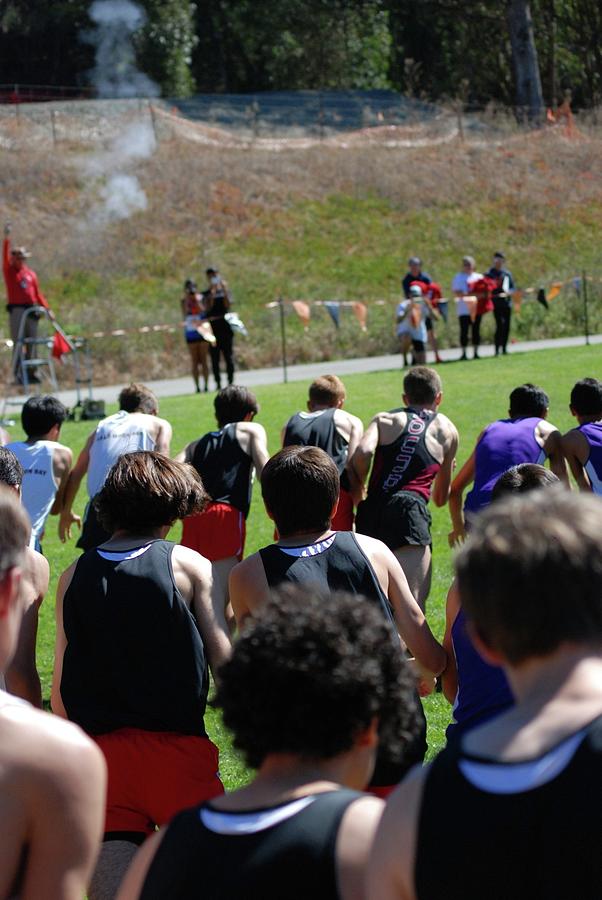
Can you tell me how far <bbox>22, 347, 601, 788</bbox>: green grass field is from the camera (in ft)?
27.8

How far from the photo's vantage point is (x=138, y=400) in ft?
25.3

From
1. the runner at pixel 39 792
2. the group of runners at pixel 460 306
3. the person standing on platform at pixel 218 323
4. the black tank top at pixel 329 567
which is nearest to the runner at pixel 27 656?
the black tank top at pixel 329 567

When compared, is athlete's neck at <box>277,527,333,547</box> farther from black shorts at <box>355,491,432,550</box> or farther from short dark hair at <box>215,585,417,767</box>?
black shorts at <box>355,491,432,550</box>

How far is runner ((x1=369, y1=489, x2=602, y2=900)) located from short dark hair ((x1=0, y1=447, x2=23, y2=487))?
12.2 ft

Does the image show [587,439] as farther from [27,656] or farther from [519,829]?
[519,829]

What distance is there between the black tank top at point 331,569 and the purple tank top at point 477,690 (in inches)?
5.8

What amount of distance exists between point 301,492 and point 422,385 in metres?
3.14

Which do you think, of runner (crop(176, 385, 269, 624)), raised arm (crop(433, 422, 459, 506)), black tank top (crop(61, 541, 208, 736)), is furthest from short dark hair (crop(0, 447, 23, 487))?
raised arm (crop(433, 422, 459, 506))

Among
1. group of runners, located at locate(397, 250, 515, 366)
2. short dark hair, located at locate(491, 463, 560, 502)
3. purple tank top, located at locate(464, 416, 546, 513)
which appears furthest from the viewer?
group of runners, located at locate(397, 250, 515, 366)

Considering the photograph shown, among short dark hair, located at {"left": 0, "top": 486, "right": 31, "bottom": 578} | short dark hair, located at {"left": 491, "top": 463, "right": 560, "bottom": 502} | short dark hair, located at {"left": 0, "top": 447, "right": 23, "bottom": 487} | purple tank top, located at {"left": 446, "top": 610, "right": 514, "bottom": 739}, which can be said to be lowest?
purple tank top, located at {"left": 446, "top": 610, "right": 514, "bottom": 739}

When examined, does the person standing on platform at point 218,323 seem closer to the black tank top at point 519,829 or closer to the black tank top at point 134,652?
the black tank top at point 134,652

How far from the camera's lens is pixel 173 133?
4275 centimetres

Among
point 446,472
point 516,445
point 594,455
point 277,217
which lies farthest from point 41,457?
point 277,217

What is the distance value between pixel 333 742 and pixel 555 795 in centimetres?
41
